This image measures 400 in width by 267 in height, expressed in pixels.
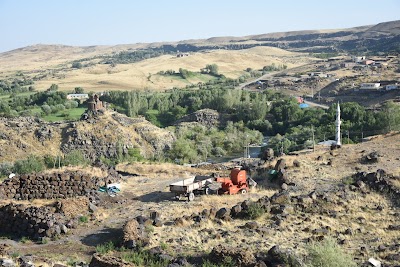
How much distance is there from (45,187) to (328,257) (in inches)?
489

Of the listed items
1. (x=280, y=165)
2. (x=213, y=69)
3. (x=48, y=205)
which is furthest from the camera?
(x=213, y=69)

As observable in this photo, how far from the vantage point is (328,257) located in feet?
37.9

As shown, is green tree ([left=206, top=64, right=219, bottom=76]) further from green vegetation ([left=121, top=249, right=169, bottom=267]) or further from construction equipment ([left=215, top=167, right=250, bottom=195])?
green vegetation ([left=121, top=249, right=169, bottom=267])

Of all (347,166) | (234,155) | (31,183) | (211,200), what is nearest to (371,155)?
(347,166)

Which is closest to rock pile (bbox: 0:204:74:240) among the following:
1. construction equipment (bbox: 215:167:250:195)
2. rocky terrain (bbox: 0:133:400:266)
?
rocky terrain (bbox: 0:133:400:266)

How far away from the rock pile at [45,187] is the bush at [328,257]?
9.98 m

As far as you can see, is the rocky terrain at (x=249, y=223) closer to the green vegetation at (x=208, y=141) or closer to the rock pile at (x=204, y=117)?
the green vegetation at (x=208, y=141)

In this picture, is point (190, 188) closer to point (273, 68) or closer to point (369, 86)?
point (369, 86)

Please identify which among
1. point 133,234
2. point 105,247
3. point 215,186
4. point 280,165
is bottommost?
point 280,165

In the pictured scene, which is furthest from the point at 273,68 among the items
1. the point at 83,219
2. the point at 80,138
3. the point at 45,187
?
the point at 83,219

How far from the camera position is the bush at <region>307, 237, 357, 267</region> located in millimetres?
11398

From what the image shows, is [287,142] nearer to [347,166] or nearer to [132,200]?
[347,166]

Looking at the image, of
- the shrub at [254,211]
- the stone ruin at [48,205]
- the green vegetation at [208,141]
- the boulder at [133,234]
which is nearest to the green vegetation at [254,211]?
the shrub at [254,211]

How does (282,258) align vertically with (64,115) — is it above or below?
above
